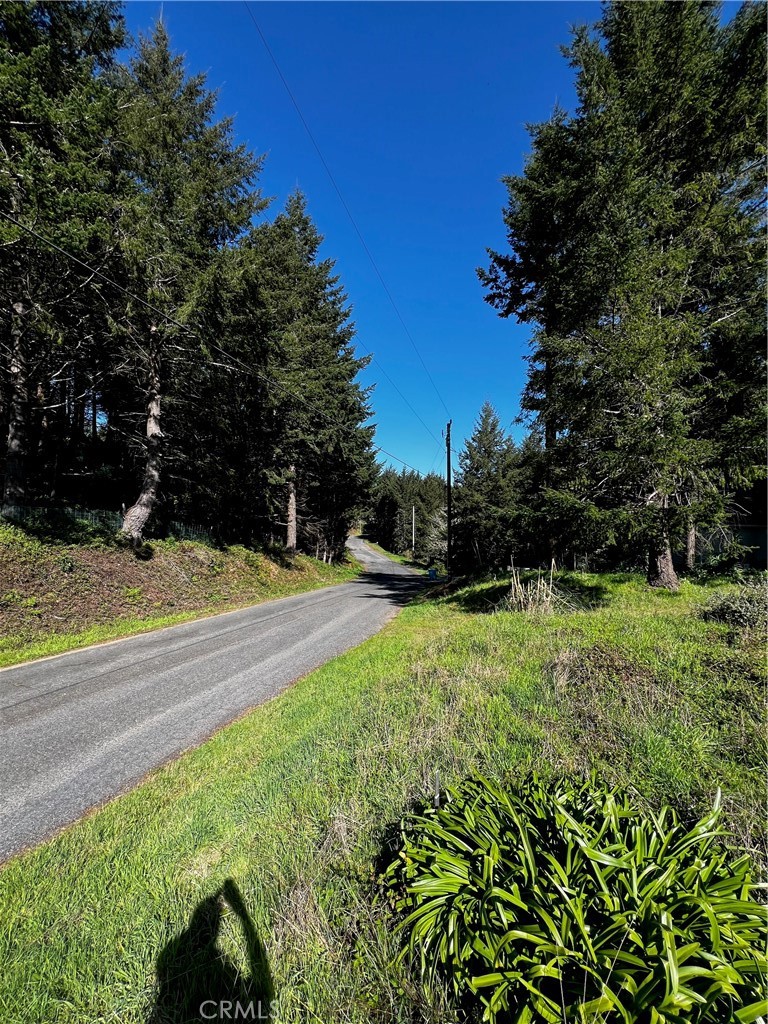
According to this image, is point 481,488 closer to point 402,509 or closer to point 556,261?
point 556,261

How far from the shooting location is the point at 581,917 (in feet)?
4.50

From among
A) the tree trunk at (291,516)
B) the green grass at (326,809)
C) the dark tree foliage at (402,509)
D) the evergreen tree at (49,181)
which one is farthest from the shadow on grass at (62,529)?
the dark tree foliage at (402,509)

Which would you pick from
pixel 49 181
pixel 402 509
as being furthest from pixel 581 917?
pixel 402 509

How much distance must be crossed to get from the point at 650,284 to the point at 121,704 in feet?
37.1

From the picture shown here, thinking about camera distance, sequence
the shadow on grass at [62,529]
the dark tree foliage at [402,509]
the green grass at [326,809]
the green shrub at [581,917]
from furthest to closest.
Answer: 1. the dark tree foliage at [402,509]
2. the shadow on grass at [62,529]
3. the green grass at [326,809]
4. the green shrub at [581,917]

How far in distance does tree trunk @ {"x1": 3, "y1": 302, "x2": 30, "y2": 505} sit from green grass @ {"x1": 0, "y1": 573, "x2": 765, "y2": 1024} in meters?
10.1

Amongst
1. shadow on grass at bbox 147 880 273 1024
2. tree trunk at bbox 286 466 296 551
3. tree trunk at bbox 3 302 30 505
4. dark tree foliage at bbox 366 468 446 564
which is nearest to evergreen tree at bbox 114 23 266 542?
tree trunk at bbox 3 302 30 505

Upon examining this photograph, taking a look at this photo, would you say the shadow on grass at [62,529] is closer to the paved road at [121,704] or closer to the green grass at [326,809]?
the paved road at [121,704]

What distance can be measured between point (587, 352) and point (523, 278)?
6272mm

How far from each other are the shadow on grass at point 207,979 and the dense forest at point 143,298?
9.08 m

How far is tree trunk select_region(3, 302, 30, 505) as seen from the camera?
33.6ft

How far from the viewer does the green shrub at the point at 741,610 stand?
16.9 ft

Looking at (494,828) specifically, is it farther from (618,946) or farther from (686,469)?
(686,469)

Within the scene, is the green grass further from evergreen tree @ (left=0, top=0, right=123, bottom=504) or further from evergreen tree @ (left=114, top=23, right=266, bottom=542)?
evergreen tree @ (left=114, top=23, right=266, bottom=542)
